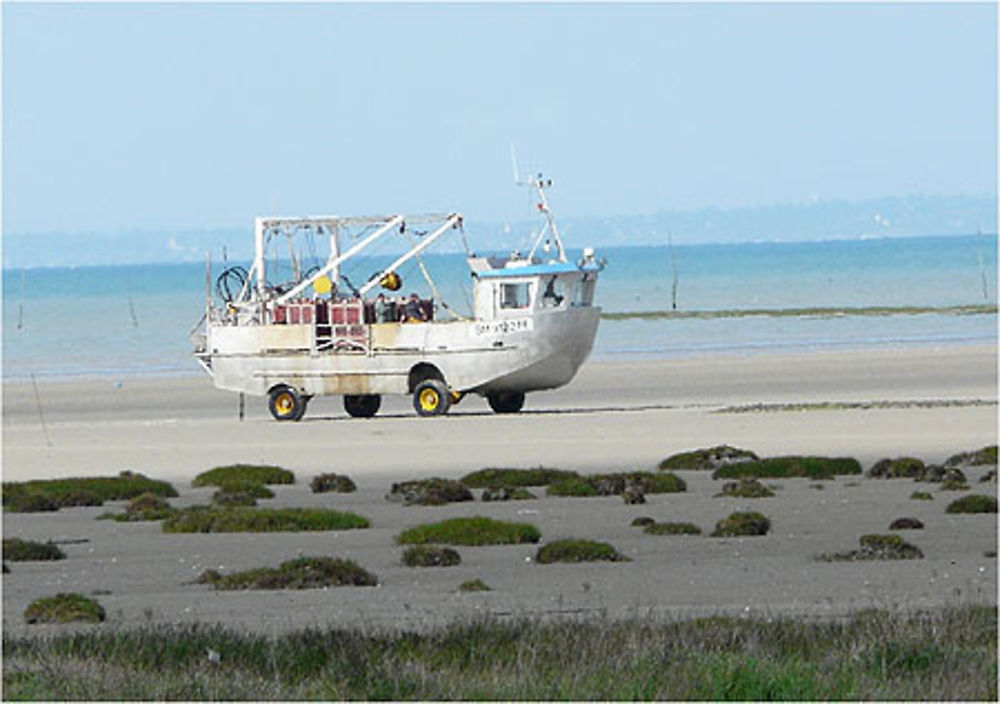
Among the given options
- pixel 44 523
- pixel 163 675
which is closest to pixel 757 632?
pixel 163 675

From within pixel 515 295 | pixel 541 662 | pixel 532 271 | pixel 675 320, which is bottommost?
pixel 541 662

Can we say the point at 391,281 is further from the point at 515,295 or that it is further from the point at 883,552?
the point at 883,552

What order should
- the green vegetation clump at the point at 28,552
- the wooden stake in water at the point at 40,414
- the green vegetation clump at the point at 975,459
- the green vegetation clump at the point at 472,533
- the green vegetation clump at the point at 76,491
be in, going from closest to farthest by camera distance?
the green vegetation clump at the point at 28,552 → the green vegetation clump at the point at 472,533 → the green vegetation clump at the point at 76,491 → the green vegetation clump at the point at 975,459 → the wooden stake in water at the point at 40,414

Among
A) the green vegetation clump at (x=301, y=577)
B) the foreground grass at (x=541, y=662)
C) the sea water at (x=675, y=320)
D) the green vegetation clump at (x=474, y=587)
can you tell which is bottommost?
the green vegetation clump at (x=474, y=587)

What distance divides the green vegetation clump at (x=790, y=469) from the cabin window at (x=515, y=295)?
11395 millimetres

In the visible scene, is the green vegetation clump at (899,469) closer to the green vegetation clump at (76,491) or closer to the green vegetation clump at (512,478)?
the green vegetation clump at (512,478)

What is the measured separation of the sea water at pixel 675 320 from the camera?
238 feet

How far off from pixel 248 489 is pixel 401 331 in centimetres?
1289

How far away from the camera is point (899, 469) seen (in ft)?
92.2

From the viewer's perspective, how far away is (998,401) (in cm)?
4250

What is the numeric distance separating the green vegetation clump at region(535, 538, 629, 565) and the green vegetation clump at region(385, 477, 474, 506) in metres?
6.13

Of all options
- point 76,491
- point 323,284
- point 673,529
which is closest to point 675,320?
point 323,284

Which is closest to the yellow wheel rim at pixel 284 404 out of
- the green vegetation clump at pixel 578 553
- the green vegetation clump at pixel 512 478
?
the green vegetation clump at pixel 512 478

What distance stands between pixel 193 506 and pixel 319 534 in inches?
144
